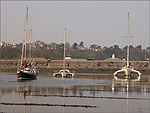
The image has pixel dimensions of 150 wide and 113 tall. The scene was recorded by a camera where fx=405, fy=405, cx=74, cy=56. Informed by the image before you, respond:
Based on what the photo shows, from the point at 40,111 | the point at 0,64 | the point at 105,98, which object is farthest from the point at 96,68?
the point at 40,111

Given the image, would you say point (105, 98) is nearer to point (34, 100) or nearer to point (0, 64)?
point (34, 100)

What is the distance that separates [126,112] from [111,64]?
130213 millimetres

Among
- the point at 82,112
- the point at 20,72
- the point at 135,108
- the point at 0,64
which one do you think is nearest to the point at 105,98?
the point at 135,108

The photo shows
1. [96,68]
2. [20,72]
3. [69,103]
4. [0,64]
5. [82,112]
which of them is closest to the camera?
[82,112]

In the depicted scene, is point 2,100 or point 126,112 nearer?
point 126,112

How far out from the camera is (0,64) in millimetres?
167500

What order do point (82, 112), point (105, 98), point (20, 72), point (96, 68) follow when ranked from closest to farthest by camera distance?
point (82, 112), point (105, 98), point (20, 72), point (96, 68)

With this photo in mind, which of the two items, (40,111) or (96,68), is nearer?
(40,111)

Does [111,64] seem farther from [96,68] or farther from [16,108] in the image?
[16,108]

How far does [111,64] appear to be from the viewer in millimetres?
161375

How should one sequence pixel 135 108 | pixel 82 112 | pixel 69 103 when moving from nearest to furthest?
1. pixel 82 112
2. pixel 135 108
3. pixel 69 103

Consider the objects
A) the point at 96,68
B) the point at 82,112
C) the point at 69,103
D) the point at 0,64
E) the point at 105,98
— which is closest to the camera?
the point at 82,112

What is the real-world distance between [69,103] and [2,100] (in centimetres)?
647

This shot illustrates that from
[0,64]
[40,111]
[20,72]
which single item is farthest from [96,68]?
[40,111]
